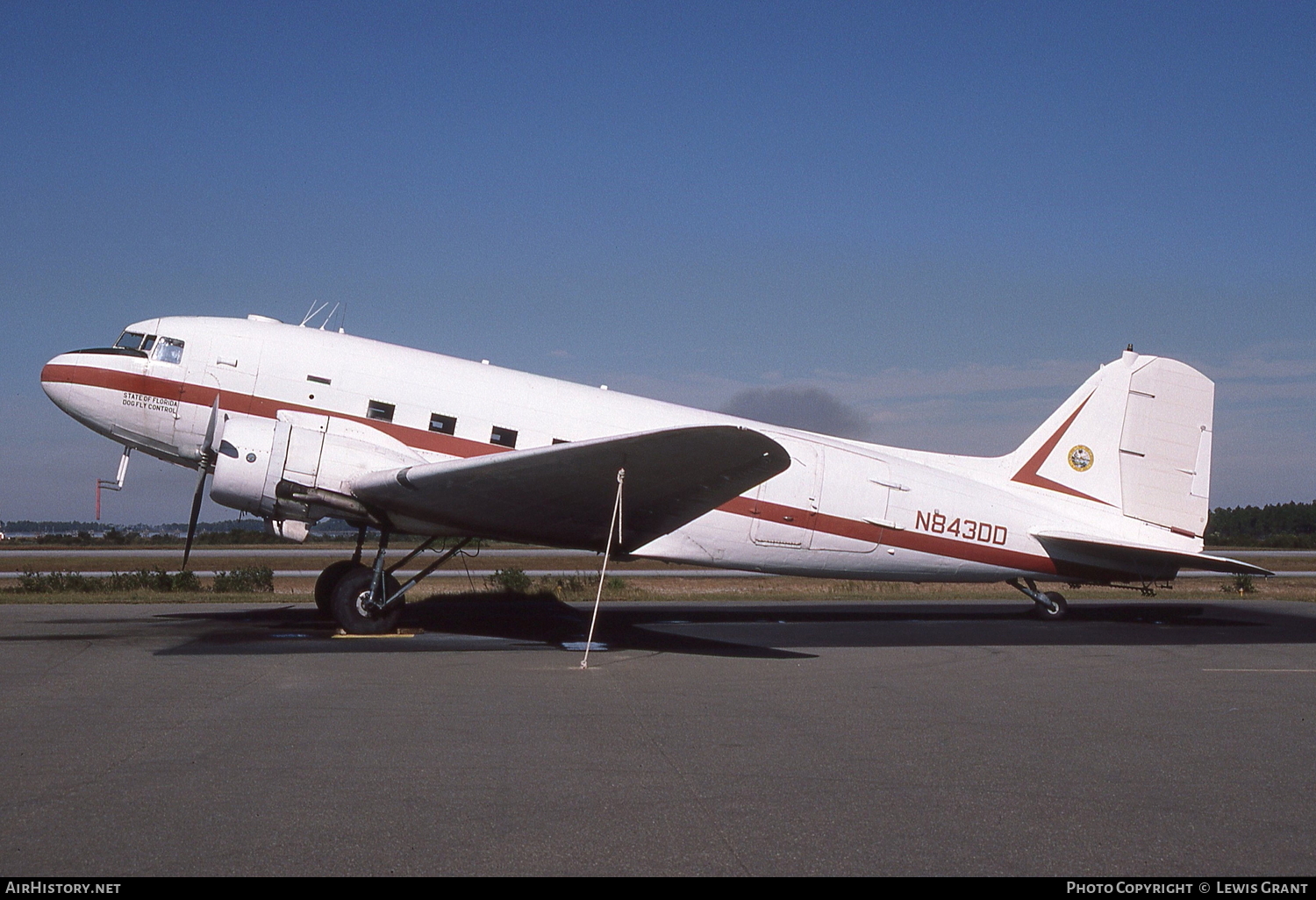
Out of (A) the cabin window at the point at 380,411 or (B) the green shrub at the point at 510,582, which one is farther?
(B) the green shrub at the point at 510,582

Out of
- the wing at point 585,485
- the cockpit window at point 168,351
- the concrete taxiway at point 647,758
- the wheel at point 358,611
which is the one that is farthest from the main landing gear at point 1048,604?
the cockpit window at point 168,351

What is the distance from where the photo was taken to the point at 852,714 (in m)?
8.04

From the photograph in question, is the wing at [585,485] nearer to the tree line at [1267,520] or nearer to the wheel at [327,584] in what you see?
the wheel at [327,584]

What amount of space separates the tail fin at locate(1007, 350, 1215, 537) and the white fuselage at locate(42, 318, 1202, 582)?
0.63 m

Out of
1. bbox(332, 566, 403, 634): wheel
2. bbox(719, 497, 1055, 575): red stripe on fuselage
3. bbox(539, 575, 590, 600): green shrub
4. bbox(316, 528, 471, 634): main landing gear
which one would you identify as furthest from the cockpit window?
→ bbox(539, 575, 590, 600): green shrub

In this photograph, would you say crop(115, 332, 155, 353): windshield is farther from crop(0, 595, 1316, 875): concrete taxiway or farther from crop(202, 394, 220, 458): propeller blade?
crop(0, 595, 1316, 875): concrete taxiway

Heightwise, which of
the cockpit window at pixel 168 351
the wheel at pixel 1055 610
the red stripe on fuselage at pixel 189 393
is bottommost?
the wheel at pixel 1055 610

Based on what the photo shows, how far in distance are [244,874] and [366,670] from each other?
601 centimetres

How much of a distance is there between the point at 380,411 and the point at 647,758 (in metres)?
8.40

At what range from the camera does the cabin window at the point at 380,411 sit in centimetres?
1342

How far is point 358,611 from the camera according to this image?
512 inches

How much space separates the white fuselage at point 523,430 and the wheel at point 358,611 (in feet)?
3.57

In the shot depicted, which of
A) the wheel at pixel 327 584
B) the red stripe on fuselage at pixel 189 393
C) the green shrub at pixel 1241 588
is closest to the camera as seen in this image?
the red stripe on fuselage at pixel 189 393
